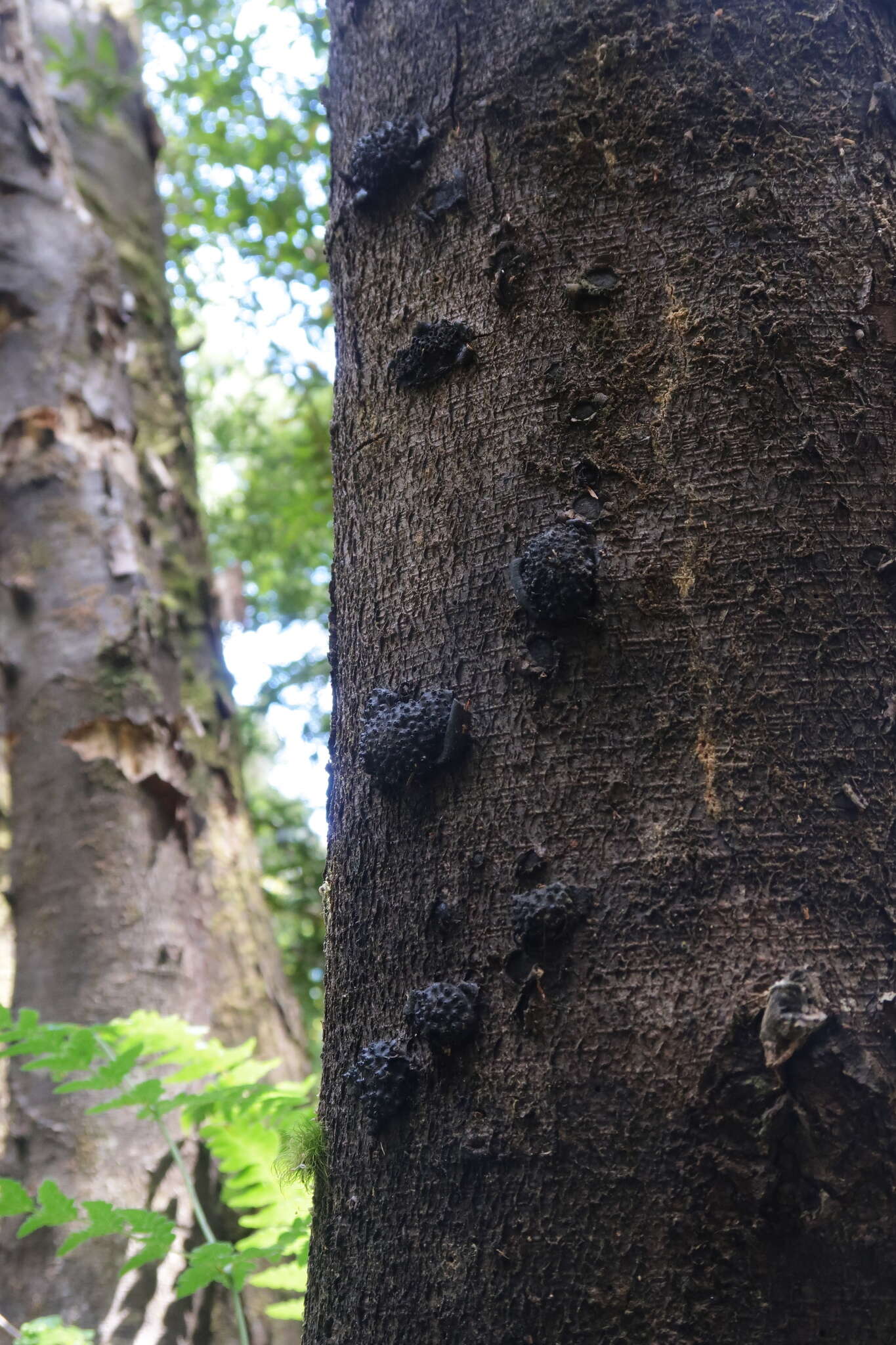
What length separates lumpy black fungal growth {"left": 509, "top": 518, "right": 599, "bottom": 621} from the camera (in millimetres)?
1326

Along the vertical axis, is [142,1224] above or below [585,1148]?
below

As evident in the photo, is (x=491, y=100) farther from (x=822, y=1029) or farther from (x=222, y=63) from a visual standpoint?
(x=222, y=63)

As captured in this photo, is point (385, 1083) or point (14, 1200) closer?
point (385, 1083)

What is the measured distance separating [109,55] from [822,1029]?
6.79 m

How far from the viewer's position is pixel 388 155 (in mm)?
1730

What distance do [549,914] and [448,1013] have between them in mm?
165

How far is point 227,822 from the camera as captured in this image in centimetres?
470

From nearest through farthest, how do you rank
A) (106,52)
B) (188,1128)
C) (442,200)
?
(442,200), (188,1128), (106,52)

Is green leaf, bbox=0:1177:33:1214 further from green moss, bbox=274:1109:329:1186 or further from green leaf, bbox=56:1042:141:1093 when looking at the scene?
green moss, bbox=274:1109:329:1186

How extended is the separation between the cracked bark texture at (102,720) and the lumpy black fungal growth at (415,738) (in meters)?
2.65

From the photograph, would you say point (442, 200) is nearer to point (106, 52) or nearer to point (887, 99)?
point (887, 99)

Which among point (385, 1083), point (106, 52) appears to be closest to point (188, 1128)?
point (385, 1083)

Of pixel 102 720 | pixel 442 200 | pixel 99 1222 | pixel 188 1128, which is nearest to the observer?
pixel 442 200

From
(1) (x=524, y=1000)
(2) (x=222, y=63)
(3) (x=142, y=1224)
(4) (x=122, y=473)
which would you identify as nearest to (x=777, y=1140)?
(1) (x=524, y=1000)
